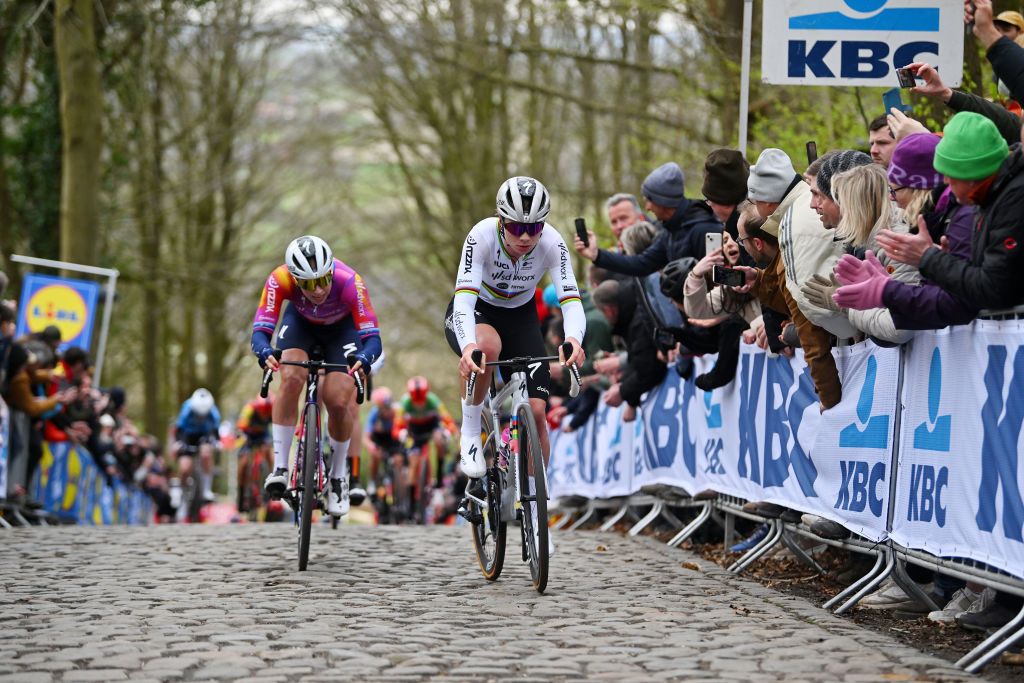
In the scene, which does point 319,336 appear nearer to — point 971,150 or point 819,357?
point 819,357

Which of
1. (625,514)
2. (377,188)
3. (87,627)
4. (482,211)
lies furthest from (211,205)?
(87,627)

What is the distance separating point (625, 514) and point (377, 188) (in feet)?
94.3

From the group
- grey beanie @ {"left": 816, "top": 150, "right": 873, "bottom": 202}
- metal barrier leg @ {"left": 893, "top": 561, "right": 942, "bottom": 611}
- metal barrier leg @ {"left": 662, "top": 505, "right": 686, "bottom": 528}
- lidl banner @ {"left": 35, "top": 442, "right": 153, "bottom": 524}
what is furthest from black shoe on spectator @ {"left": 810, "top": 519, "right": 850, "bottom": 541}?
lidl banner @ {"left": 35, "top": 442, "right": 153, "bottom": 524}

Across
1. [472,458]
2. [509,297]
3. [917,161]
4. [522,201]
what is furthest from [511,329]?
[917,161]

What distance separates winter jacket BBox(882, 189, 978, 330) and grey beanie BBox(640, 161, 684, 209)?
→ 4.00m

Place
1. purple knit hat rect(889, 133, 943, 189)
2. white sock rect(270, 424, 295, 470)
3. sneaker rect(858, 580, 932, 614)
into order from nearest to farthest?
purple knit hat rect(889, 133, 943, 189) < sneaker rect(858, 580, 932, 614) < white sock rect(270, 424, 295, 470)

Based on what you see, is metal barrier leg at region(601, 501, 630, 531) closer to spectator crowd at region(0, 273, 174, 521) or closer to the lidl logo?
spectator crowd at region(0, 273, 174, 521)

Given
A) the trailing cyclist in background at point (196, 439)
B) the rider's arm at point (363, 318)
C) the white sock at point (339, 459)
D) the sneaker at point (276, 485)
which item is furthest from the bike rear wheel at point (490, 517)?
the trailing cyclist in background at point (196, 439)

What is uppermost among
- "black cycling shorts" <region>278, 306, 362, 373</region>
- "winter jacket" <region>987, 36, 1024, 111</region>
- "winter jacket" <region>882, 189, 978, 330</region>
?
"winter jacket" <region>987, 36, 1024, 111</region>

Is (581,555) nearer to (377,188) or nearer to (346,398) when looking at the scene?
(346,398)

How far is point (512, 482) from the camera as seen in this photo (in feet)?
28.5

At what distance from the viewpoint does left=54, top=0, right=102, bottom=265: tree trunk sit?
2302 cm

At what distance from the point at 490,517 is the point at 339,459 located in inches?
90.5

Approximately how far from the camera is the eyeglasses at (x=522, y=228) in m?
8.62
